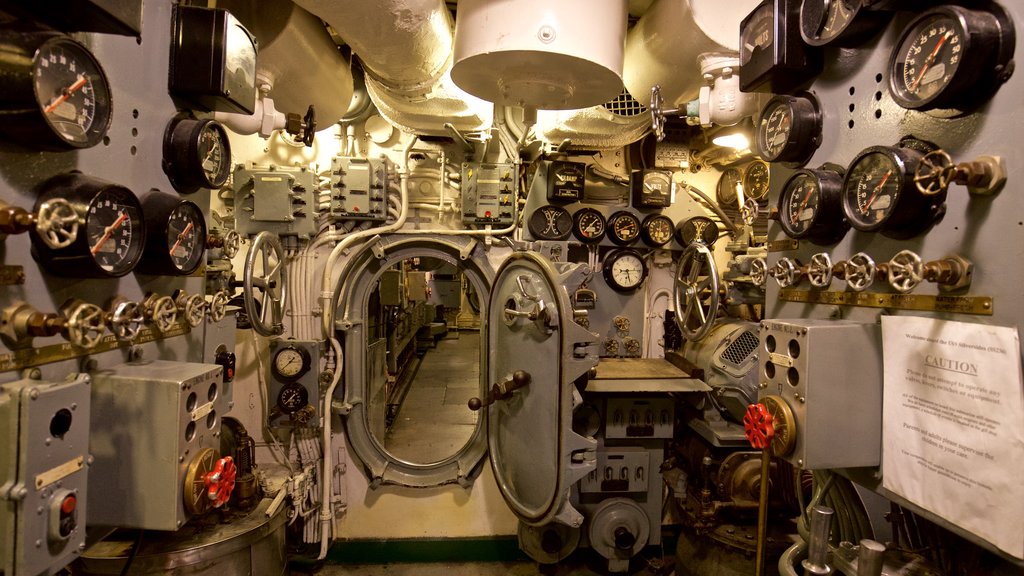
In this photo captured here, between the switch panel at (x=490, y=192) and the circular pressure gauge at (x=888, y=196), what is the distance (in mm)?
1985

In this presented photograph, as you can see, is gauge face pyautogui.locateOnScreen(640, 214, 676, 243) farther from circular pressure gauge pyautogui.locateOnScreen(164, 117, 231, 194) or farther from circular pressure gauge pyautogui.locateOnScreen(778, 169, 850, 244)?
circular pressure gauge pyautogui.locateOnScreen(164, 117, 231, 194)

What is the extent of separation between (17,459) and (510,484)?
204cm

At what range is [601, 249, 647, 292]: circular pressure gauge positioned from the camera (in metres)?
3.20

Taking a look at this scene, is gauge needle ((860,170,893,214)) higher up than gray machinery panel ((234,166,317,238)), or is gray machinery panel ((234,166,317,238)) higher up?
gray machinery panel ((234,166,317,238))

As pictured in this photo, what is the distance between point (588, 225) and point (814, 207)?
6.16ft

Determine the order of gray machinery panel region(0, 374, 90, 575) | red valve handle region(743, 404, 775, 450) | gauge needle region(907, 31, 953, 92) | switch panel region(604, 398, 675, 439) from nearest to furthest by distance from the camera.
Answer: gray machinery panel region(0, 374, 90, 575), gauge needle region(907, 31, 953, 92), red valve handle region(743, 404, 775, 450), switch panel region(604, 398, 675, 439)

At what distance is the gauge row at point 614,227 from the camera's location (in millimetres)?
3059

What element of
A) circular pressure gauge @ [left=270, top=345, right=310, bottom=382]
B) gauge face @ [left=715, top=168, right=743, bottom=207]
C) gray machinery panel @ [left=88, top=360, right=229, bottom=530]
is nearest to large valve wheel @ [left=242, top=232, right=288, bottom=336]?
circular pressure gauge @ [left=270, top=345, right=310, bottom=382]

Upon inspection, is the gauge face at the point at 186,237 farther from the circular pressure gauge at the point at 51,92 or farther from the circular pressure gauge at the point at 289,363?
the circular pressure gauge at the point at 289,363

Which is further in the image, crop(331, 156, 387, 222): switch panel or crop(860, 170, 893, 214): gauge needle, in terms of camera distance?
crop(331, 156, 387, 222): switch panel

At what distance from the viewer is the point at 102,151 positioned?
1.16 m

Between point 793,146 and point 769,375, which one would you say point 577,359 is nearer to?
point 769,375

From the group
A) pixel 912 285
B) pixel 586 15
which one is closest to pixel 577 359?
pixel 912 285

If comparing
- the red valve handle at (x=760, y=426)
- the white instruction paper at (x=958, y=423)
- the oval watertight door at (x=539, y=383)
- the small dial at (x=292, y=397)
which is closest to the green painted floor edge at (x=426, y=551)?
the oval watertight door at (x=539, y=383)
